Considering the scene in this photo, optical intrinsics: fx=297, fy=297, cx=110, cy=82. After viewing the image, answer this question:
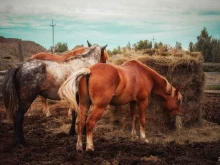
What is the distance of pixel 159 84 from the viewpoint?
6969 millimetres

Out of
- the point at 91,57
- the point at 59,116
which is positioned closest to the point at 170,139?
the point at 91,57

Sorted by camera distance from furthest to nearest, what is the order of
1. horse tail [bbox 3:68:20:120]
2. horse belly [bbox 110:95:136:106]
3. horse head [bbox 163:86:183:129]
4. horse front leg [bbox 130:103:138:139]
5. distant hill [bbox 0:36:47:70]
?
1. distant hill [bbox 0:36:47:70]
2. horse head [bbox 163:86:183:129]
3. horse front leg [bbox 130:103:138:139]
4. horse belly [bbox 110:95:136:106]
5. horse tail [bbox 3:68:20:120]

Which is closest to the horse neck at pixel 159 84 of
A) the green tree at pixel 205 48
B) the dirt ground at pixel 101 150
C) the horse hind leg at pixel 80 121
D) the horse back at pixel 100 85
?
the dirt ground at pixel 101 150

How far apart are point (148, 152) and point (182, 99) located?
2700 mm

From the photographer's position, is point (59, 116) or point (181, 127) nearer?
point (181, 127)

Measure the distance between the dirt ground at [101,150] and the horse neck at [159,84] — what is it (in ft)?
3.33

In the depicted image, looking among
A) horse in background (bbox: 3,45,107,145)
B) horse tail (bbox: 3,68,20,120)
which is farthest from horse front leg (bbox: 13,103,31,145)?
horse tail (bbox: 3,68,20,120)

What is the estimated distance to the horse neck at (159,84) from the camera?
6898 millimetres

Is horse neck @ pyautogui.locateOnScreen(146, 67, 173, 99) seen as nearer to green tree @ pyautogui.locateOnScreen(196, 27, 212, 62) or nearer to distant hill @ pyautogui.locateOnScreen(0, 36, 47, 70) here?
distant hill @ pyautogui.locateOnScreen(0, 36, 47, 70)

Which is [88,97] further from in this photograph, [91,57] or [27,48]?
[27,48]

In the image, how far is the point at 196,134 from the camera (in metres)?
Answer: 7.27

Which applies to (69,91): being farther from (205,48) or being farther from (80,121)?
(205,48)

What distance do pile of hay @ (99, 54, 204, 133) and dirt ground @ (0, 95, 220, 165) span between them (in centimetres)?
42

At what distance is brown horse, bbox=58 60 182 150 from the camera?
17.3ft
